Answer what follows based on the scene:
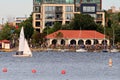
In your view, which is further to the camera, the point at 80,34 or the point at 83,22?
the point at 83,22

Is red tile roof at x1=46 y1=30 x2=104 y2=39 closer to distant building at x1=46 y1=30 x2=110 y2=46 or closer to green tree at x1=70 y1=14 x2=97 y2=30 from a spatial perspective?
distant building at x1=46 y1=30 x2=110 y2=46

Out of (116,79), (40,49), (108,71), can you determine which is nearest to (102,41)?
(40,49)

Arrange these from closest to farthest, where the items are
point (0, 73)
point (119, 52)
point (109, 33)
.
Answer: point (0, 73) < point (119, 52) < point (109, 33)

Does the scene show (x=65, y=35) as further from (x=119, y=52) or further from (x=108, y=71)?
(x=108, y=71)

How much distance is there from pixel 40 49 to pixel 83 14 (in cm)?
2261

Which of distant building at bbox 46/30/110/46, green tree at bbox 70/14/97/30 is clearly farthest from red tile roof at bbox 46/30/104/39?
green tree at bbox 70/14/97/30

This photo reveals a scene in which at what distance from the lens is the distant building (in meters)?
186

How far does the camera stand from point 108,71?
288ft

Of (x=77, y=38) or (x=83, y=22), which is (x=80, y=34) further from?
(x=83, y=22)

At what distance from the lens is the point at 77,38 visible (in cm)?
18662

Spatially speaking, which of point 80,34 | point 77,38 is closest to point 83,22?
point 80,34

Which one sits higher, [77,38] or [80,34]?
[80,34]

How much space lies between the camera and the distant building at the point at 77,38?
186 meters

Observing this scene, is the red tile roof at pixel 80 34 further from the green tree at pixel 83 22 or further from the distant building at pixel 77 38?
the green tree at pixel 83 22
